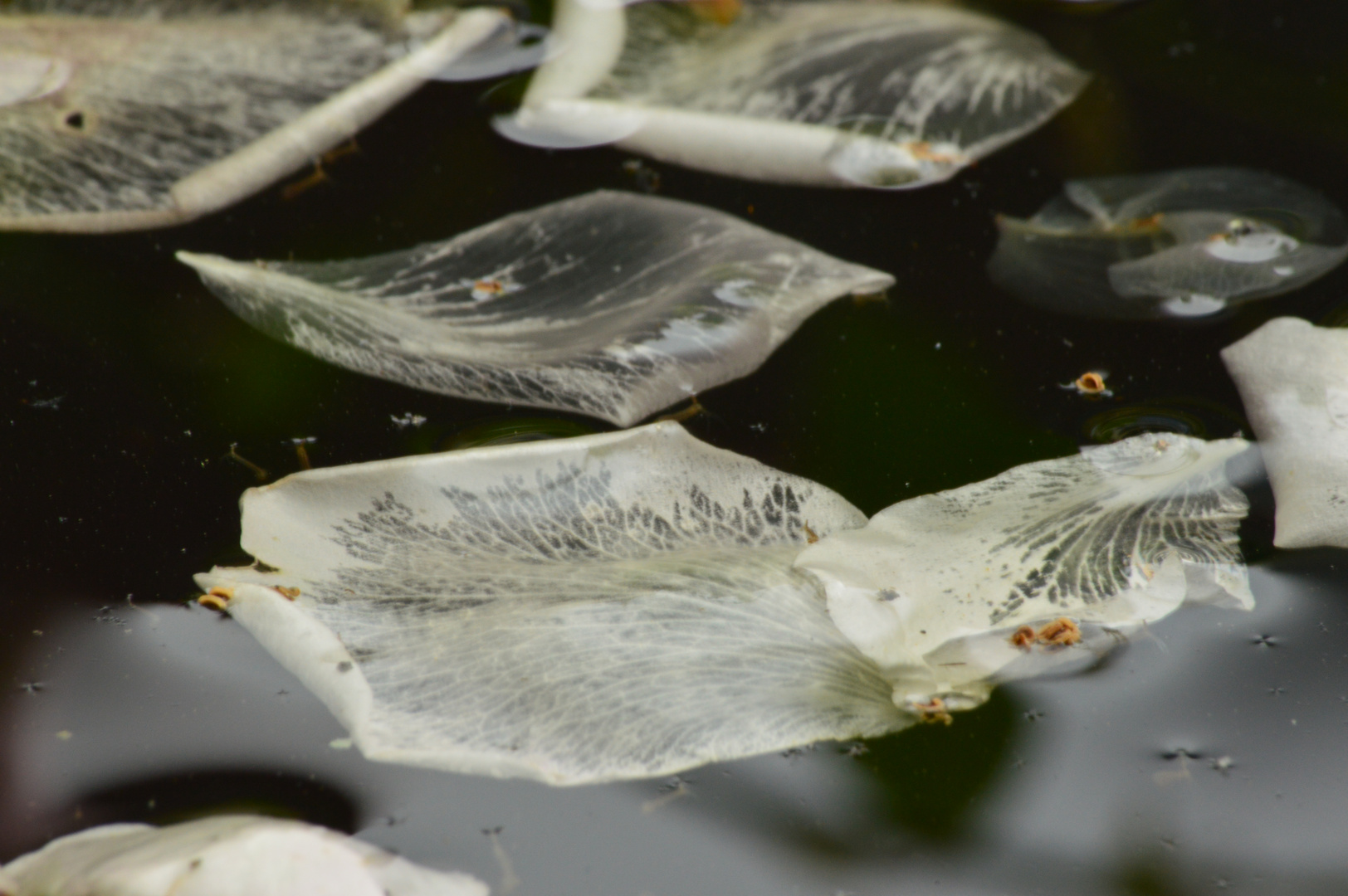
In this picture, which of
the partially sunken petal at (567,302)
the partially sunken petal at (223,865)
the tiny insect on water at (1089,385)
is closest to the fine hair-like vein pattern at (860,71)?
the partially sunken petal at (567,302)

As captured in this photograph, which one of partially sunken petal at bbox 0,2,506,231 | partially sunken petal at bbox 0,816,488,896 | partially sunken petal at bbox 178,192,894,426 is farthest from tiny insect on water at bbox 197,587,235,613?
partially sunken petal at bbox 0,2,506,231

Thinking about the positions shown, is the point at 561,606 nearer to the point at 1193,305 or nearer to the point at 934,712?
the point at 934,712

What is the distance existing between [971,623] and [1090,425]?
0.31 meters

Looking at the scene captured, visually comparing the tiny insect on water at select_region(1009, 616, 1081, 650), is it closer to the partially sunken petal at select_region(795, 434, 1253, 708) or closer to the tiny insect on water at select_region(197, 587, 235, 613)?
the partially sunken petal at select_region(795, 434, 1253, 708)

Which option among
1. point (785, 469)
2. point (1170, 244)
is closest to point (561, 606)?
point (785, 469)

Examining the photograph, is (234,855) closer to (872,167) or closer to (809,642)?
(809,642)

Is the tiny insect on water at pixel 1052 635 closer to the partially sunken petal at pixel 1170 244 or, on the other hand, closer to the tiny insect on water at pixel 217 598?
the partially sunken petal at pixel 1170 244

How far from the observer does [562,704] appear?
826 millimetres

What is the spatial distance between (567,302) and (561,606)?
0.42 metres

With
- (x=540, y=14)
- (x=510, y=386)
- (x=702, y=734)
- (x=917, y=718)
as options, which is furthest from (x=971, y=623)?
(x=540, y=14)

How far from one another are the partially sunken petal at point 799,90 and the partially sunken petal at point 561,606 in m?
0.56

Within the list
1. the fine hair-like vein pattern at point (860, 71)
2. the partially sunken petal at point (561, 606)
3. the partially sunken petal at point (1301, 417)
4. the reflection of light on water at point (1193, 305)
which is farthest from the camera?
the fine hair-like vein pattern at point (860, 71)

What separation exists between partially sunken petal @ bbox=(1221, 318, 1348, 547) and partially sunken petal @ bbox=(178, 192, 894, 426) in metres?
0.39

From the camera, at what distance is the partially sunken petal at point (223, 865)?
71 centimetres
